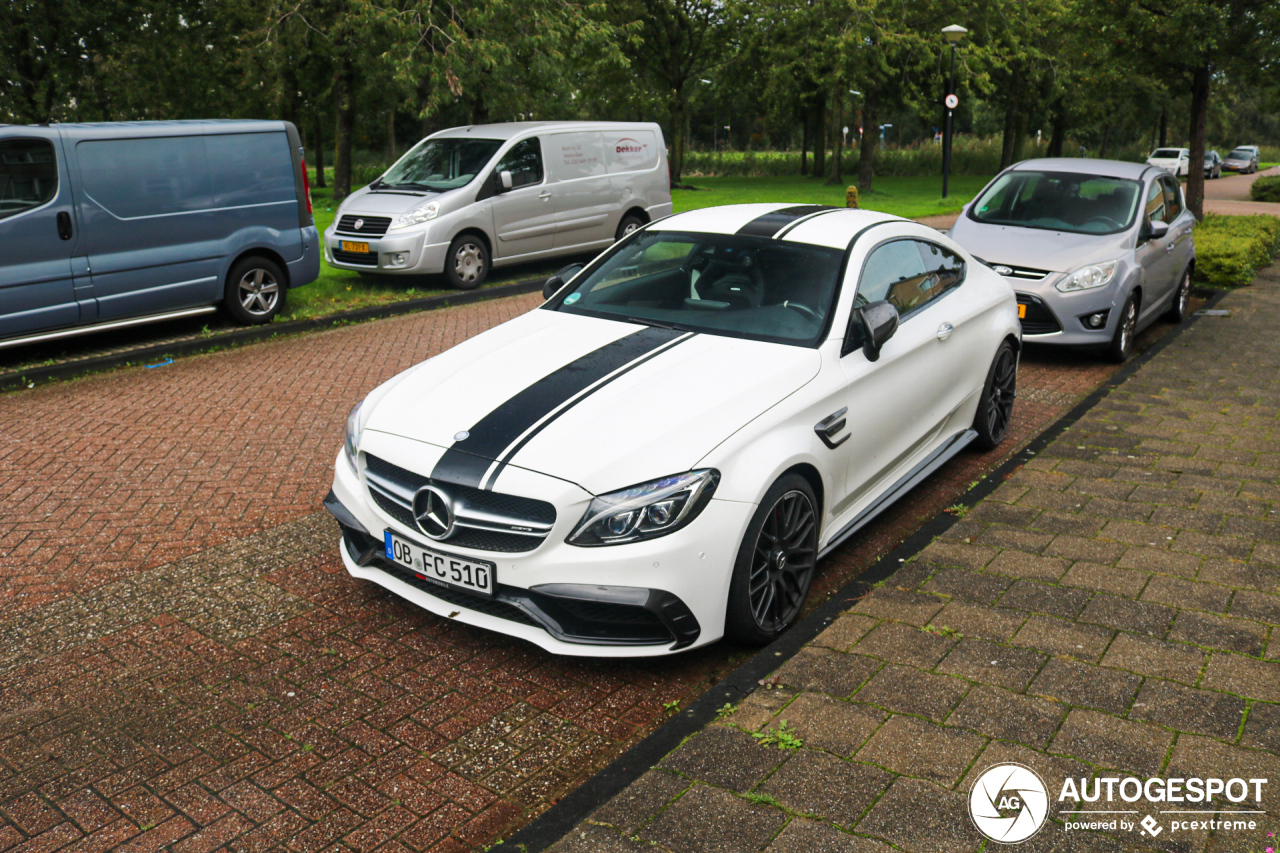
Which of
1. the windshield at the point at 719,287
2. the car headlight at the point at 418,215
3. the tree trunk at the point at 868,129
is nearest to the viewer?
the windshield at the point at 719,287

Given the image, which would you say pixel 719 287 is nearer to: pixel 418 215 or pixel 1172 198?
pixel 1172 198

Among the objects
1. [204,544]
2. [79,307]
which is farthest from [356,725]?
[79,307]

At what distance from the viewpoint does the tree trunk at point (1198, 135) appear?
15977 millimetres

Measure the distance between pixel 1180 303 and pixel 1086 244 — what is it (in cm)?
255

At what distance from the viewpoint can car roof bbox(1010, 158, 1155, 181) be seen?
9.88 m

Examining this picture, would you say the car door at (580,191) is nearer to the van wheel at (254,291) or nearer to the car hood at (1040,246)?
the van wheel at (254,291)

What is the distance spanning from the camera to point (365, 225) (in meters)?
12.4

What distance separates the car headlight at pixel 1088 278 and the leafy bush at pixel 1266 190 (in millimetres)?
30759

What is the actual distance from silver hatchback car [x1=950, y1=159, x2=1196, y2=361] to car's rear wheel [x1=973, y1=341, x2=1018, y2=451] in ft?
7.74

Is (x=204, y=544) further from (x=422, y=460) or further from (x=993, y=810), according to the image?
(x=993, y=810)

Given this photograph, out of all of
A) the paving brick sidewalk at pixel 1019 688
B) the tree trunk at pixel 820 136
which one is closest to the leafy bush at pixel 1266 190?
the tree trunk at pixel 820 136

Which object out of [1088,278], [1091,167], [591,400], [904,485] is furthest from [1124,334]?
[591,400]

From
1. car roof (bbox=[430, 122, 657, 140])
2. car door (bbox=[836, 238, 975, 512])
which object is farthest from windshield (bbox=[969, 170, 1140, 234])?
car roof (bbox=[430, 122, 657, 140])

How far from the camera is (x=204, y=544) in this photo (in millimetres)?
5266
